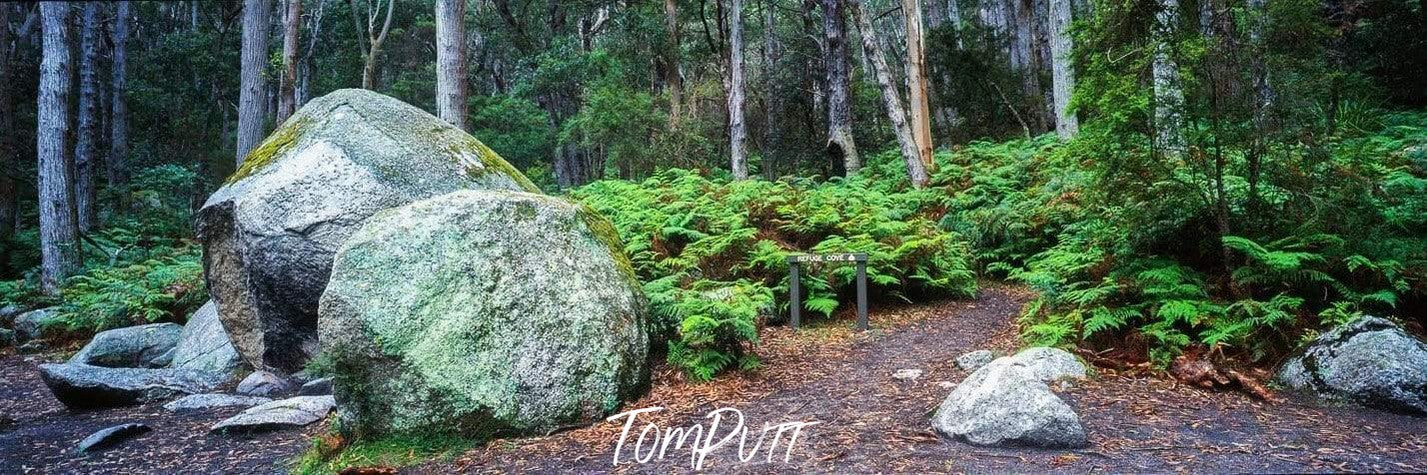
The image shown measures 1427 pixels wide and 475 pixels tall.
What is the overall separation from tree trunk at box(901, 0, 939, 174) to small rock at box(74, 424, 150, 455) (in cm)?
1298

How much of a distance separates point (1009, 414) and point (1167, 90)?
Answer: 3431 millimetres

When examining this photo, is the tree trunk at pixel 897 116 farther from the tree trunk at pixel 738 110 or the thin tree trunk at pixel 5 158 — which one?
the thin tree trunk at pixel 5 158

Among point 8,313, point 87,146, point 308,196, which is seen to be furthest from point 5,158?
point 308,196

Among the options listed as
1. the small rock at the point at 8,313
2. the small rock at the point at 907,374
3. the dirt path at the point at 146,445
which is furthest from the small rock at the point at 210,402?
the small rock at the point at 8,313

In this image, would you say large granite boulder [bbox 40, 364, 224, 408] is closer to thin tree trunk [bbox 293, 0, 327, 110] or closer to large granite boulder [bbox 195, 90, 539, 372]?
large granite boulder [bbox 195, 90, 539, 372]

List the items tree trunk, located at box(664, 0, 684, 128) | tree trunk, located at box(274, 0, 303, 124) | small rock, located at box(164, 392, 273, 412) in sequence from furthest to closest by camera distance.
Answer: tree trunk, located at box(664, 0, 684, 128), tree trunk, located at box(274, 0, 303, 124), small rock, located at box(164, 392, 273, 412)

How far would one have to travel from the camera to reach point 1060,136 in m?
15.8

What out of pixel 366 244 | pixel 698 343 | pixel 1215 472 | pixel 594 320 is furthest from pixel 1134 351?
pixel 366 244

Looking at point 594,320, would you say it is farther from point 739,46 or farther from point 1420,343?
point 739,46

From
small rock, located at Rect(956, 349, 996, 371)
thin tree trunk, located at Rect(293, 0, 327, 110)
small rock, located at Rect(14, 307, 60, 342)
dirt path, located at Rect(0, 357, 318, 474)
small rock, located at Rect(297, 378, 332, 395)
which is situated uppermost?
thin tree trunk, located at Rect(293, 0, 327, 110)

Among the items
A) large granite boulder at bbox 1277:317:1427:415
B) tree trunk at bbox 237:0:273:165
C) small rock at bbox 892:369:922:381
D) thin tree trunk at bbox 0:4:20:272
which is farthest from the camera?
thin tree trunk at bbox 0:4:20:272

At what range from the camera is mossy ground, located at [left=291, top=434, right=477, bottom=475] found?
500cm

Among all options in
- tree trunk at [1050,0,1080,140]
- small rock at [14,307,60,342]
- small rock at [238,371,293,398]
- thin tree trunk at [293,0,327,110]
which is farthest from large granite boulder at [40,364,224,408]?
thin tree trunk at [293,0,327,110]

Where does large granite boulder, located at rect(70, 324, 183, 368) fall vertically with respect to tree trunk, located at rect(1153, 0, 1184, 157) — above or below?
below
